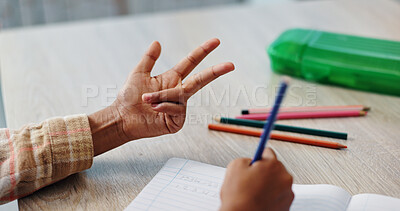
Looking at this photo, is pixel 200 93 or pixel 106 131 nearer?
pixel 106 131

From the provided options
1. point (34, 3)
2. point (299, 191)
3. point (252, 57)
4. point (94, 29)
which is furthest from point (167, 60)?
point (34, 3)

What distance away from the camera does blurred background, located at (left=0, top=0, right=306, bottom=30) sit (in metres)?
1.93

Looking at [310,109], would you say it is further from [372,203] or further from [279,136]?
[372,203]

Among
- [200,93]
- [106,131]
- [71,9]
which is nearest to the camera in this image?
[106,131]

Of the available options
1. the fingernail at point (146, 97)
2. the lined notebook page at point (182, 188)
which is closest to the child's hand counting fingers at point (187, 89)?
the fingernail at point (146, 97)

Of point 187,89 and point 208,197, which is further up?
point 187,89

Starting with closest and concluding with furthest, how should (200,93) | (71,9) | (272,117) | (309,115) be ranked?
1. (272,117)
2. (309,115)
3. (200,93)
4. (71,9)

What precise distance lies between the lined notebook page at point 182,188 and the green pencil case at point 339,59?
0.40 m

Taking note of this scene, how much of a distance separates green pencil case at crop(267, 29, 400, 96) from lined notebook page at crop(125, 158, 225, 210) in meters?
0.40

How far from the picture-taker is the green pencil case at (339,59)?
892 mm

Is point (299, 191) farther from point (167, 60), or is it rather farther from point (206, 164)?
point (167, 60)

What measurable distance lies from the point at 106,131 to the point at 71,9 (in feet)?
4.97

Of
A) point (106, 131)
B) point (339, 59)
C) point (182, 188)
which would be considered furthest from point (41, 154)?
point (339, 59)

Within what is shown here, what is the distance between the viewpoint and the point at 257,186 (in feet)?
1.62
